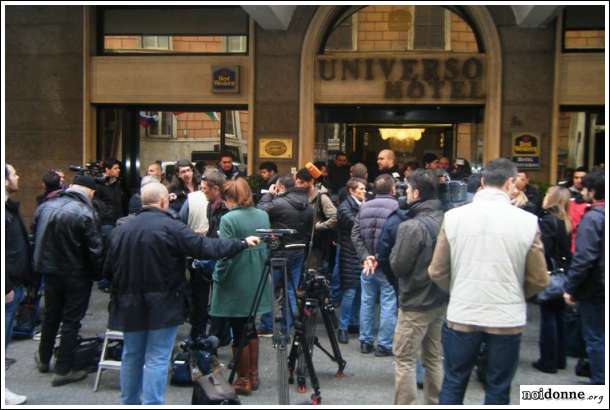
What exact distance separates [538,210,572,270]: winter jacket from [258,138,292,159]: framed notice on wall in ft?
20.6

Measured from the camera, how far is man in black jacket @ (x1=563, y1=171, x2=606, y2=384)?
5.52m

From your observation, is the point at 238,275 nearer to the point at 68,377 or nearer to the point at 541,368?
the point at 68,377

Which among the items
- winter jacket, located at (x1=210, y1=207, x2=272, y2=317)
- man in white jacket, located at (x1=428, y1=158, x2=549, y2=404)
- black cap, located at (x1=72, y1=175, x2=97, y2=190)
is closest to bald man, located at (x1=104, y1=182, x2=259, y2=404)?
winter jacket, located at (x1=210, y1=207, x2=272, y2=317)

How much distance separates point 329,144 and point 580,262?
25.9 feet

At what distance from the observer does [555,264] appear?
6957 mm

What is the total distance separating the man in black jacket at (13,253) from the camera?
18.4 ft

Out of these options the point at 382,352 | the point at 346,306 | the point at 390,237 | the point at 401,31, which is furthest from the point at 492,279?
the point at 401,31

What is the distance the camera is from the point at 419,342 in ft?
16.9

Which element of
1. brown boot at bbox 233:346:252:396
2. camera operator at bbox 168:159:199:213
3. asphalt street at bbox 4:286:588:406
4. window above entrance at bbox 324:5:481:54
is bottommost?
asphalt street at bbox 4:286:588:406

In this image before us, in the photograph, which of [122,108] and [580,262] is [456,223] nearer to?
[580,262]

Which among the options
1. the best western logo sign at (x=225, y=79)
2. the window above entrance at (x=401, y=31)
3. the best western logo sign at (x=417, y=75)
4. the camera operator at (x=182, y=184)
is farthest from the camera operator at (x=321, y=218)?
the window above entrance at (x=401, y=31)

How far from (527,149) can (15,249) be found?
8821 millimetres

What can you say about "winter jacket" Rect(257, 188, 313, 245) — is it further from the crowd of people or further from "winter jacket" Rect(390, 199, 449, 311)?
"winter jacket" Rect(390, 199, 449, 311)

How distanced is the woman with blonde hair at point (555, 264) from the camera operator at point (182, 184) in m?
3.87
